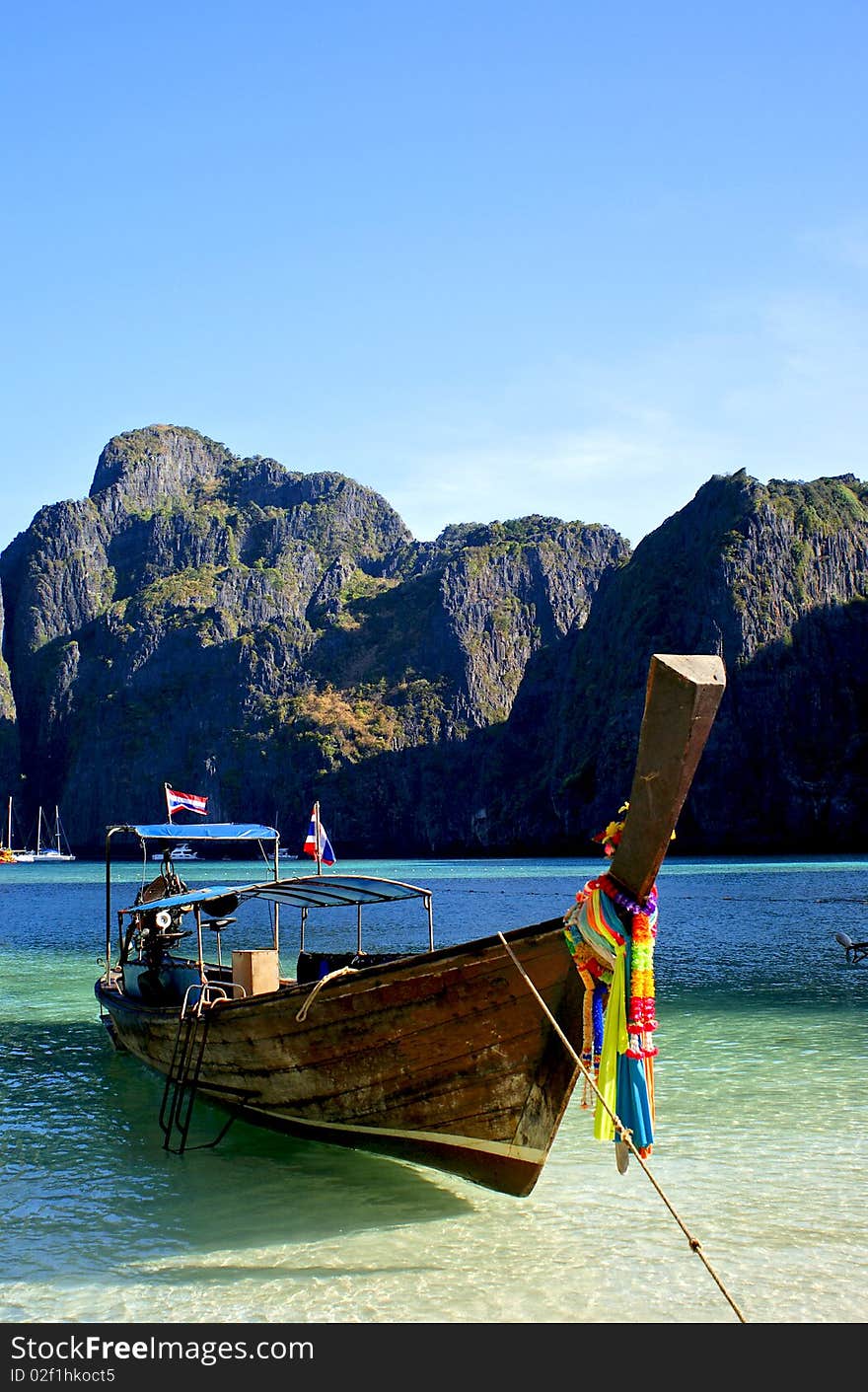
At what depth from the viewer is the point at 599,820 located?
4510 inches

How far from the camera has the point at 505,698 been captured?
176125 millimetres

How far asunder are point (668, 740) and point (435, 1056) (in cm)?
432

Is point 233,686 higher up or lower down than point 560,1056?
higher up

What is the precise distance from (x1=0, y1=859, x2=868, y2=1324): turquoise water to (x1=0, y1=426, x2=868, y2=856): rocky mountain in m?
88.2

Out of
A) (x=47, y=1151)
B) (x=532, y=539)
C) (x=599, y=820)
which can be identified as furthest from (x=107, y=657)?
(x=47, y=1151)

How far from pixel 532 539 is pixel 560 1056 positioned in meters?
190

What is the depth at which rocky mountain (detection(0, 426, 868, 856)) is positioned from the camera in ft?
350

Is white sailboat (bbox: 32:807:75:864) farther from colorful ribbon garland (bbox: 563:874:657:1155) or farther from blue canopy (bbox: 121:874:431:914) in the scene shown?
colorful ribbon garland (bbox: 563:874:657:1155)

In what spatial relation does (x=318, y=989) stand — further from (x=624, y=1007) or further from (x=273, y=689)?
(x=273, y=689)

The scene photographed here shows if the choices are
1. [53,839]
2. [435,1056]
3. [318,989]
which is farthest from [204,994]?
[53,839]

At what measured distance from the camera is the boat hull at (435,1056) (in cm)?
866

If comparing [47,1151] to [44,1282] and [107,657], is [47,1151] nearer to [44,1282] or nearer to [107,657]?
[44,1282]

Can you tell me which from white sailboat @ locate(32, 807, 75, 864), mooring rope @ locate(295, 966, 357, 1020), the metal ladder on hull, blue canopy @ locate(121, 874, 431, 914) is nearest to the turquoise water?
the metal ladder on hull
